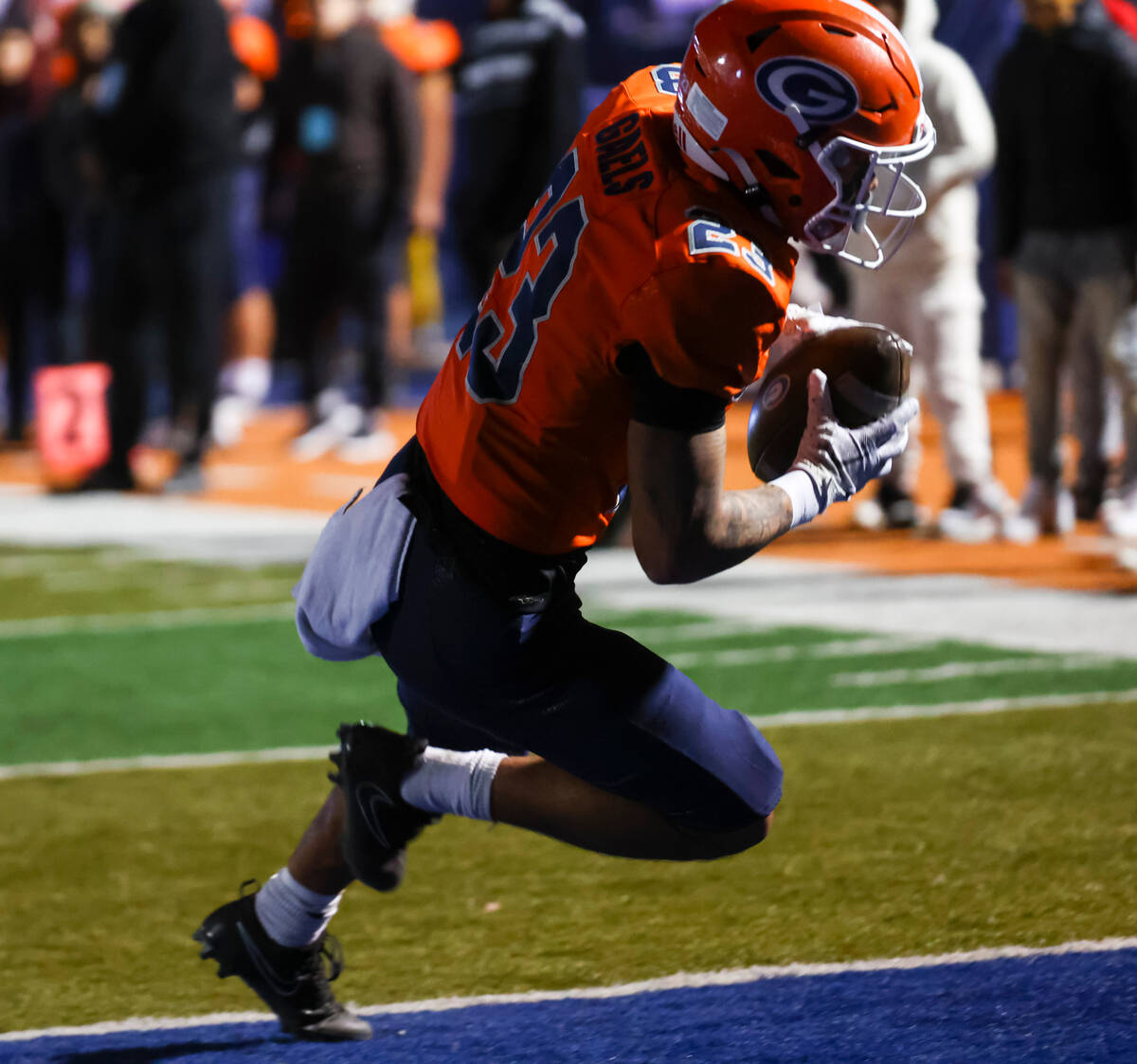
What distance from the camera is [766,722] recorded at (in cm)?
533

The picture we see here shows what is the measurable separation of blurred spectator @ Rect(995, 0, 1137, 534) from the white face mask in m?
5.29

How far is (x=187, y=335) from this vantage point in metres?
11.0

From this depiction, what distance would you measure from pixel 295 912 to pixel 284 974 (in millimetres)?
105

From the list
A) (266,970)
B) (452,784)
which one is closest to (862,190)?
(452,784)

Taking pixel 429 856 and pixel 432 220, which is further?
pixel 432 220

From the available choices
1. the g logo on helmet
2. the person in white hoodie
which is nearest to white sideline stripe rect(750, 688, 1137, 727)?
the g logo on helmet

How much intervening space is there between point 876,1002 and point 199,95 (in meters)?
8.39

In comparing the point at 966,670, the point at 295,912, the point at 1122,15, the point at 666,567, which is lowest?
the point at 966,670

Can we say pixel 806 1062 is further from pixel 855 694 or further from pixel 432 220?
pixel 432 220

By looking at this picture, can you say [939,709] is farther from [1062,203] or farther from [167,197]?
[167,197]

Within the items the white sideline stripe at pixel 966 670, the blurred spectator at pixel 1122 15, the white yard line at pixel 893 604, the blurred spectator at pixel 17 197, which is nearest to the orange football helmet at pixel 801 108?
the white sideline stripe at pixel 966 670

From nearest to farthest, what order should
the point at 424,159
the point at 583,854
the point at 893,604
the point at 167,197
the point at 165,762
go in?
the point at 583,854 → the point at 165,762 → the point at 893,604 → the point at 167,197 → the point at 424,159

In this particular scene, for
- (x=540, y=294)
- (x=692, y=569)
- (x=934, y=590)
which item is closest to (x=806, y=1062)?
(x=692, y=569)

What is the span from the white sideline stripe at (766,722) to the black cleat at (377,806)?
1961 millimetres
